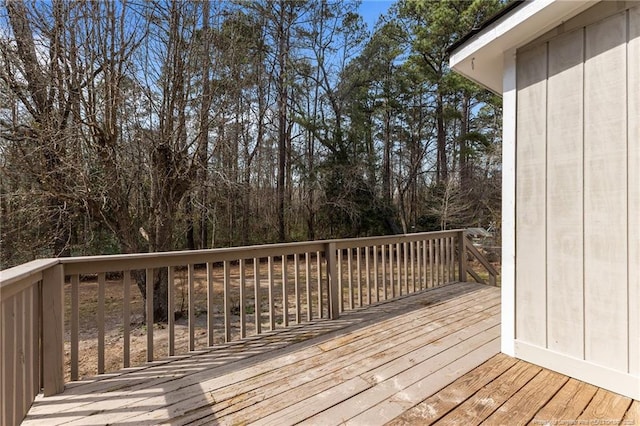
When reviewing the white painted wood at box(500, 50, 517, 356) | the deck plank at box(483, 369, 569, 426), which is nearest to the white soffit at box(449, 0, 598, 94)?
the white painted wood at box(500, 50, 517, 356)

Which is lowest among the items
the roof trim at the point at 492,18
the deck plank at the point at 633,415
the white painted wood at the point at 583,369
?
the deck plank at the point at 633,415

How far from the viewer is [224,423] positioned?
155 cm

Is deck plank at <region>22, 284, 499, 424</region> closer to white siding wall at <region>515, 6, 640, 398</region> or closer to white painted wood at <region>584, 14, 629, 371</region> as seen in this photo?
white siding wall at <region>515, 6, 640, 398</region>

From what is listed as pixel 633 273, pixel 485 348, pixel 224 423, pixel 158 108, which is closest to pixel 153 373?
pixel 224 423

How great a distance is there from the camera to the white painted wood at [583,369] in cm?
171

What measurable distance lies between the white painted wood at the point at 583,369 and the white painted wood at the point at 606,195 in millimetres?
41

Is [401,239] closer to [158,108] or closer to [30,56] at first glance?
[158,108]

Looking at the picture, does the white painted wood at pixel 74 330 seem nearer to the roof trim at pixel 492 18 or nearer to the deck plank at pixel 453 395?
the deck plank at pixel 453 395

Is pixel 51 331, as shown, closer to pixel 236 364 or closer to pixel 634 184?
pixel 236 364

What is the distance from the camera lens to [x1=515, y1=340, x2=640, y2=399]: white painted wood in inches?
67.3

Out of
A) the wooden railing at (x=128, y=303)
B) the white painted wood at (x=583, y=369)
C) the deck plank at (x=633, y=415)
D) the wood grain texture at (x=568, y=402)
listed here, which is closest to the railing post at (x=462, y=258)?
the wooden railing at (x=128, y=303)

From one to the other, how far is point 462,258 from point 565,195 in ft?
9.01

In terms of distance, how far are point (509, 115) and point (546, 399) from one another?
6.01 ft

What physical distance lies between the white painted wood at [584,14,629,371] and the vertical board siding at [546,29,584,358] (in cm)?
4
